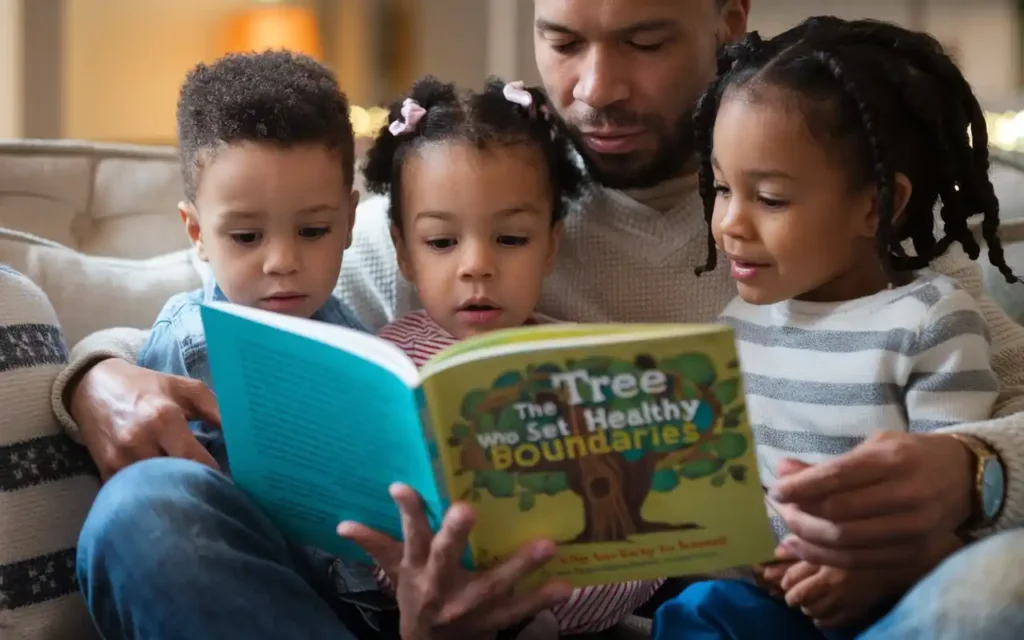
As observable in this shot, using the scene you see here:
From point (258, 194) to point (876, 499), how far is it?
737mm

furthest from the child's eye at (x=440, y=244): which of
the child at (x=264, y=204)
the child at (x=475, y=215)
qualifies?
the child at (x=264, y=204)

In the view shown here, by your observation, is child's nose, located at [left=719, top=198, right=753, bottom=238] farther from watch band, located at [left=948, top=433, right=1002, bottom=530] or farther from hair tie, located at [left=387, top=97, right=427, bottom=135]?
hair tie, located at [left=387, top=97, right=427, bottom=135]

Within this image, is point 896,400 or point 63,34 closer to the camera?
point 896,400

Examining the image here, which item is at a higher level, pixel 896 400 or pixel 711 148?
pixel 711 148

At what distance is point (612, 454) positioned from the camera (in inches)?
36.5

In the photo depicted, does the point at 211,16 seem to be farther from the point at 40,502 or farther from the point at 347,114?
the point at 40,502

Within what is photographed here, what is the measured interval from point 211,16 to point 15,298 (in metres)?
2.29

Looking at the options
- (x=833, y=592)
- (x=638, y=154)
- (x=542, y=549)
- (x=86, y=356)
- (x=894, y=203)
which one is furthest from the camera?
(x=638, y=154)

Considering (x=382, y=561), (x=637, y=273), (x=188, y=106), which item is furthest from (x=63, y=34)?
(x=382, y=561)

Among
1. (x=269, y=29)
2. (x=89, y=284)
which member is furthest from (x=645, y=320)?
(x=269, y=29)

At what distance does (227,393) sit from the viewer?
108 centimetres

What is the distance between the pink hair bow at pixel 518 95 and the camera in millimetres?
1423

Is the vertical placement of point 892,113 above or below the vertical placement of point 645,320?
above

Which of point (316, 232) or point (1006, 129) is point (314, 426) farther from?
point (1006, 129)
